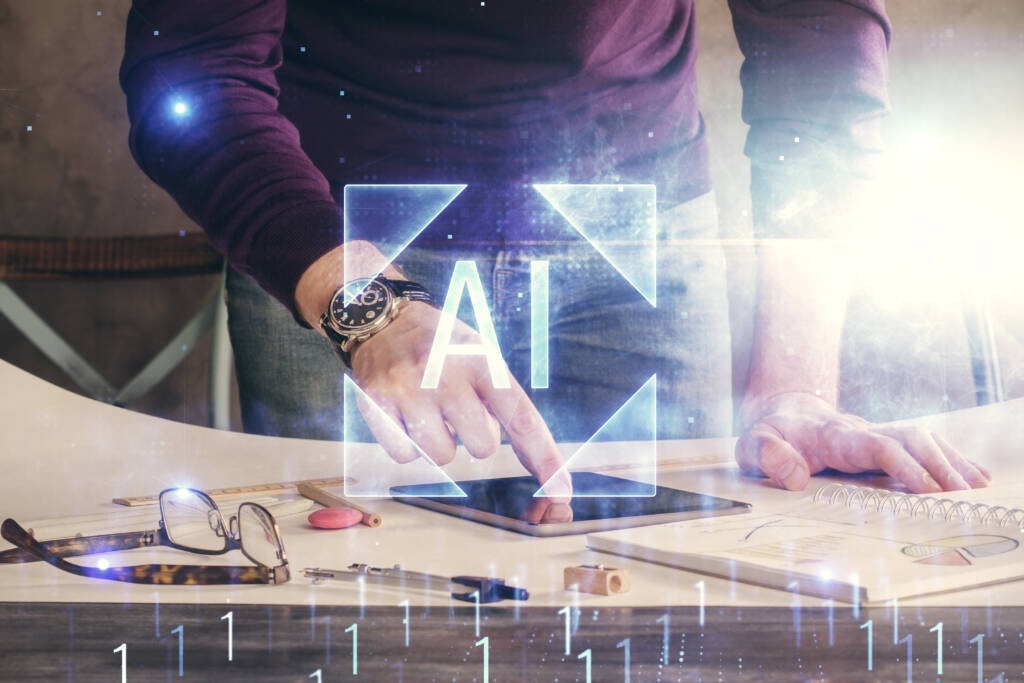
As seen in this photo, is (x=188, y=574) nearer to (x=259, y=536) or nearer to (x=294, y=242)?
(x=259, y=536)

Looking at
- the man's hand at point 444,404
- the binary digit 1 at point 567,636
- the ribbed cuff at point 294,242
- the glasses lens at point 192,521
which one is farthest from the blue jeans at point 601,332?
the binary digit 1 at point 567,636

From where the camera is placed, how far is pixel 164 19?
98 cm

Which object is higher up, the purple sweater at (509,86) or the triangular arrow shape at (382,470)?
the purple sweater at (509,86)

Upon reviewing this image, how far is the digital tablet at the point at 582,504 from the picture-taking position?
0.53 m

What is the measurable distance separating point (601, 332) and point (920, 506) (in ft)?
1.52

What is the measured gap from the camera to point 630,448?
3.04 feet

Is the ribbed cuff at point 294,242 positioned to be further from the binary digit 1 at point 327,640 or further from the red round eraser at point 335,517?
the binary digit 1 at point 327,640

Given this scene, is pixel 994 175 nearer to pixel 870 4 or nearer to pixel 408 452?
pixel 870 4

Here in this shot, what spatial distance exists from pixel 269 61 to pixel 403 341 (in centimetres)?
41

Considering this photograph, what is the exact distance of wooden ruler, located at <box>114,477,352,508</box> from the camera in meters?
0.66

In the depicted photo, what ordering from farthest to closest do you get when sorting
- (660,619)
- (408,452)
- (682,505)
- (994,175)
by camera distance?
(994,175)
(408,452)
(682,505)
(660,619)

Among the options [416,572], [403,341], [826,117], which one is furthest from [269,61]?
[416,572]

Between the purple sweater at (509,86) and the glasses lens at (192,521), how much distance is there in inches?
17.2

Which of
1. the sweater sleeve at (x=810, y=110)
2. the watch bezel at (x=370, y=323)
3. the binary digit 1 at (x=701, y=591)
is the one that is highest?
the sweater sleeve at (x=810, y=110)
